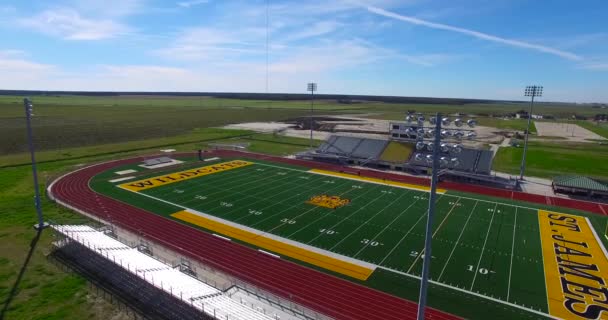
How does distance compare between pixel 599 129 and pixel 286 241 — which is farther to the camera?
pixel 599 129

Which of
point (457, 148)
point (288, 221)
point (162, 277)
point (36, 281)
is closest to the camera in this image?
point (457, 148)

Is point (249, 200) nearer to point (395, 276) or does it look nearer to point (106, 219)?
point (106, 219)

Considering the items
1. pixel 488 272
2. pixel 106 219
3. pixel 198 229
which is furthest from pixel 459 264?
pixel 106 219

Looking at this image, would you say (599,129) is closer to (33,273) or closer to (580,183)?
(580,183)

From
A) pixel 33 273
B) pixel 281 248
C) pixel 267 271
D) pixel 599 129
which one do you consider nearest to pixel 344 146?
pixel 281 248

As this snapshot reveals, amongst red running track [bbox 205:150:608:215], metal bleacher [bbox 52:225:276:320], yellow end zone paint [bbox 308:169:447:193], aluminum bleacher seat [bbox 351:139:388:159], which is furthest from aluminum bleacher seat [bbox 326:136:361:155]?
metal bleacher [bbox 52:225:276:320]
